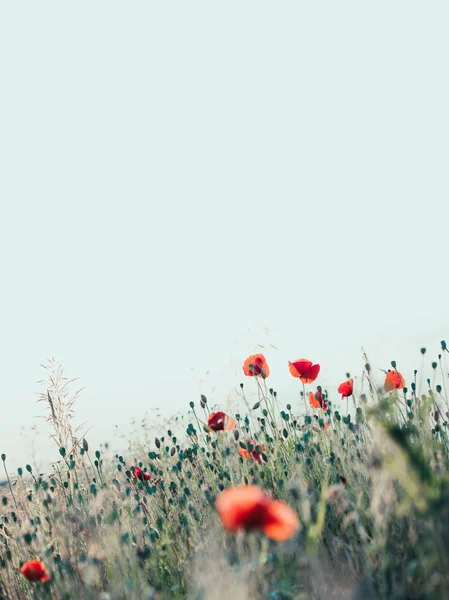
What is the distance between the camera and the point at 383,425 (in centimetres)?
121

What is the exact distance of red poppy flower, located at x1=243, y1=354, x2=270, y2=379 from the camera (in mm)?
3621

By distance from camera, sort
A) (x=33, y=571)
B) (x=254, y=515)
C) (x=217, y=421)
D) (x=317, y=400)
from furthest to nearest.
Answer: (x=317, y=400) < (x=217, y=421) < (x=33, y=571) < (x=254, y=515)

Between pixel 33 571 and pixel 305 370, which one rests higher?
pixel 305 370

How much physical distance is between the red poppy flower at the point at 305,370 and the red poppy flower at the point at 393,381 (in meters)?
0.47

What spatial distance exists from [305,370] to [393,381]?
56 cm

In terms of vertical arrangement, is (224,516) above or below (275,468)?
above

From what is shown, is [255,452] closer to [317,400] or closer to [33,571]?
[317,400]

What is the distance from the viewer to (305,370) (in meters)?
3.70

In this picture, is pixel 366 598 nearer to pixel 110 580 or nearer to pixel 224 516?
pixel 224 516

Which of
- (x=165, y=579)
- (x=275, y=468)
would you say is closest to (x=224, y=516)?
(x=165, y=579)

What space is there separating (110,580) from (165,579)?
0.23 metres

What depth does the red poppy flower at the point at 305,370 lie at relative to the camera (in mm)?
3668

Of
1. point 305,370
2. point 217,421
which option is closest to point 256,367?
point 305,370

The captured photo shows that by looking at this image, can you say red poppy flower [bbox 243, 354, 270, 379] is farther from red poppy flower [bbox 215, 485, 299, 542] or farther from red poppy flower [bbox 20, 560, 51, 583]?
red poppy flower [bbox 215, 485, 299, 542]
